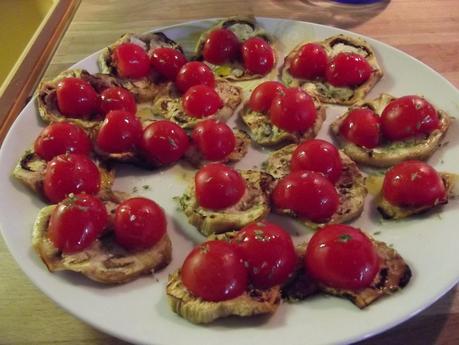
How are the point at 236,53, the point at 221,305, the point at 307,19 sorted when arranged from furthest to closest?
1. the point at 307,19
2. the point at 236,53
3. the point at 221,305

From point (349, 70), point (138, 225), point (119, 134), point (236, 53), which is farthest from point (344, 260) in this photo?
point (236, 53)

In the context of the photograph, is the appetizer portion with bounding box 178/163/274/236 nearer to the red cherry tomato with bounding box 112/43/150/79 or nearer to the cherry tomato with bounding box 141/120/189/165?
the cherry tomato with bounding box 141/120/189/165

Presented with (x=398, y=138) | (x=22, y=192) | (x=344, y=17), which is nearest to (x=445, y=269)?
(x=398, y=138)

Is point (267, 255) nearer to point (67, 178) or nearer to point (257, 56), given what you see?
point (67, 178)

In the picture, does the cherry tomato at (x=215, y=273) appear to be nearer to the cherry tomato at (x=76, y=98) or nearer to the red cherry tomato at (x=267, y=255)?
the red cherry tomato at (x=267, y=255)

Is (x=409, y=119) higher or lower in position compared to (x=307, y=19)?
higher

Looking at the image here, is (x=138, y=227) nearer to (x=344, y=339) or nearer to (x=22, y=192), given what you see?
(x=22, y=192)

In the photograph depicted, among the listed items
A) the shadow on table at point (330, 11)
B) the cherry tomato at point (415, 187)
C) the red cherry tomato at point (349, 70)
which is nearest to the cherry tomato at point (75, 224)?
the cherry tomato at point (415, 187)
